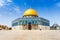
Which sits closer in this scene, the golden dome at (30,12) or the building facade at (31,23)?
the building facade at (31,23)

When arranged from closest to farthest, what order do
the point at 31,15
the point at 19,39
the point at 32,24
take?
the point at 19,39 < the point at 32,24 < the point at 31,15

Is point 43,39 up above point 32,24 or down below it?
below

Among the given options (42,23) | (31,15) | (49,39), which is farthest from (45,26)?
(49,39)

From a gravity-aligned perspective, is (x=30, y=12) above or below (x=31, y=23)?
above

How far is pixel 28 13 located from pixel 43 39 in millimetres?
26525

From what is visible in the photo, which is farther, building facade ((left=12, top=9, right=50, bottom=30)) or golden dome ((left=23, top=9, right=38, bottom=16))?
golden dome ((left=23, top=9, right=38, bottom=16))

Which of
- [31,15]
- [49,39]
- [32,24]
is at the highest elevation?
[31,15]

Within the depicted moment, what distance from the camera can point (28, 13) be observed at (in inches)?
1467

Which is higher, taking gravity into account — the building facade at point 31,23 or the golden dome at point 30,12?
the golden dome at point 30,12

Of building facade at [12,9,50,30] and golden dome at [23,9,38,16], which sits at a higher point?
golden dome at [23,9,38,16]

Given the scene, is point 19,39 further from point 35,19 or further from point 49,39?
point 35,19

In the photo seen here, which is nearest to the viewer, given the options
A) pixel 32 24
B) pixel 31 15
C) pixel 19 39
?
pixel 19 39

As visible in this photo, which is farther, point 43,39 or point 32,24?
point 32,24

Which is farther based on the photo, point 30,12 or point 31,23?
point 30,12
